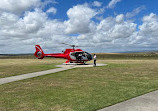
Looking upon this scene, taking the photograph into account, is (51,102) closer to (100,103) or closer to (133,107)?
(100,103)

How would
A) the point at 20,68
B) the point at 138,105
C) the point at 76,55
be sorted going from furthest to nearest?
the point at 76,55 < the point at 20,68 < the point at 138,105

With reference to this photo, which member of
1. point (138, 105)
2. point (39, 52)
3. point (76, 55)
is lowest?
point (138, 105)

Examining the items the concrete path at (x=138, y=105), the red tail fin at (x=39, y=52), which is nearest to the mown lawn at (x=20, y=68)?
the red tail fin at (x=39, y=52)

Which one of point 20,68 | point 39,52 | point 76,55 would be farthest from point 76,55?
point 20,68

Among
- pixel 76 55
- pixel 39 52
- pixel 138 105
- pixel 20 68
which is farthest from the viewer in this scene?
pixel 39 52

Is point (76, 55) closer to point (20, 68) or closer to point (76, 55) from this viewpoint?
point (76, 55)

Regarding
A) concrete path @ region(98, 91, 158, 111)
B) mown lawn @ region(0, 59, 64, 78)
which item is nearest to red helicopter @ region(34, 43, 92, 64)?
mown lawn @ region(0, 59, 64, 78)

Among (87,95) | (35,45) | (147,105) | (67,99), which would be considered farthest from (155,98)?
(35,45)

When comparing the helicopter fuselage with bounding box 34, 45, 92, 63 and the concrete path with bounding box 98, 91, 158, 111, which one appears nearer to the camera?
the concrete path with bounding box 98, 91, 158, 111

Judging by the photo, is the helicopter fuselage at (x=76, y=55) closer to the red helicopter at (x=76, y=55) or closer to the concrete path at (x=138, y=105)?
the red helicopter at (x=76, y=55)

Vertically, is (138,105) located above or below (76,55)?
below

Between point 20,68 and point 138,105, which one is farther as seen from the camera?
point 20,68

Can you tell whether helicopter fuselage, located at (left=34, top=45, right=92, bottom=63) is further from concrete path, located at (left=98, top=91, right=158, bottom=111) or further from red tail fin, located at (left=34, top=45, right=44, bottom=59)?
A: concrete path, located at (left=98, top=91, right=158, bottom=111)

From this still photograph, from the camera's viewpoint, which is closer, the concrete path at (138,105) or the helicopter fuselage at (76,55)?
the concrete path at (138,105)
